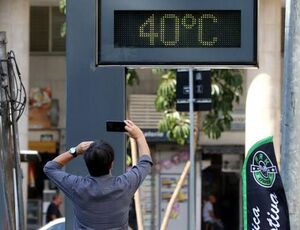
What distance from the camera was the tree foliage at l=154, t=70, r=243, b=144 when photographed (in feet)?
50.3

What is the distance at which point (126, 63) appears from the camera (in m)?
6.05

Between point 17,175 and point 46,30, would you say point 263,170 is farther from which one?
point 46,30

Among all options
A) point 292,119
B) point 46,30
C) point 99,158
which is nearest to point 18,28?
point 46,30

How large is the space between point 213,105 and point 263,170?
915 centimetres

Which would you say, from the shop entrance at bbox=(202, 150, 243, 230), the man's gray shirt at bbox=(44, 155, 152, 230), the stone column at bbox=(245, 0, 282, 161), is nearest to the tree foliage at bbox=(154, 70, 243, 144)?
the stone column at bbox=(245, 0, 282, 161)

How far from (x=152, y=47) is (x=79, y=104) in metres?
0.71

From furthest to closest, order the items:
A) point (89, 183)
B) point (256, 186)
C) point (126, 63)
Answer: point (256, 186), point (126, 63), point (89, 183)

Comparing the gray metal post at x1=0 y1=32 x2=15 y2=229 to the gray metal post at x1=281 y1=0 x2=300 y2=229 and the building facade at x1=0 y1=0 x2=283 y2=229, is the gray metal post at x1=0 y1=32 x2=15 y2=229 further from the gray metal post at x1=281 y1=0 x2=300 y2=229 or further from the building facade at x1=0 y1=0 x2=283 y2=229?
the building facade at x1=0 y1=0 x2=283 y2=229

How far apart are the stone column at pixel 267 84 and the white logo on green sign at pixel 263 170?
434 inches

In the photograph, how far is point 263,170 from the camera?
6648 mm

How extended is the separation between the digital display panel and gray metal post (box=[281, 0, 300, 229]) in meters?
1.47

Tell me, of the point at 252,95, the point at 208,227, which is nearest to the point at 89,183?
the point at 252,95

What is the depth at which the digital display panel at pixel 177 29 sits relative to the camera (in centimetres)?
610

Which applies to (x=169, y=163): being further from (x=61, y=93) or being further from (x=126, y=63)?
(x=126, y=63)
